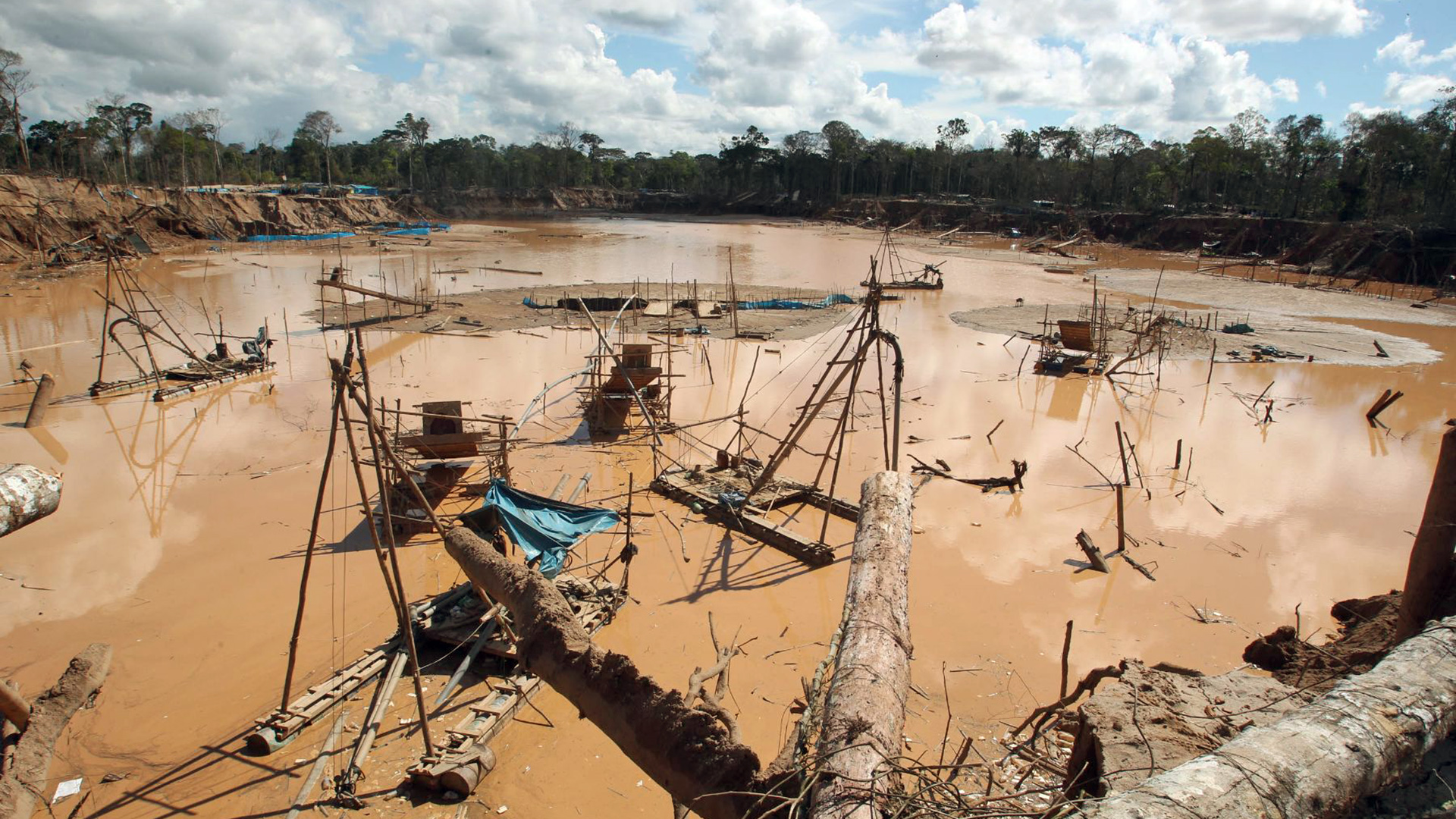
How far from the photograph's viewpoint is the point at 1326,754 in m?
3.03

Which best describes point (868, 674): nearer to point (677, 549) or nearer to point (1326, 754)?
point (1326, 754)

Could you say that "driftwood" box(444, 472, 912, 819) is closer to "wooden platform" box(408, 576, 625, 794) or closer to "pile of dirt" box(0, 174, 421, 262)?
"wooden platform" box(408, 576, 625, 794)

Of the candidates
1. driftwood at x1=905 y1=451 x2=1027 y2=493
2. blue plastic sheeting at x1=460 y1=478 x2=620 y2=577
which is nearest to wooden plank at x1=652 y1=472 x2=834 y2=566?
blue plastic sheeting at x1=460 y1=478 x2=620 y2=577

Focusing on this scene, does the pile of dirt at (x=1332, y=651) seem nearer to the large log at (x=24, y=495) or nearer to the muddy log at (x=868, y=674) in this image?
the muddy log at (x=868, y=674)

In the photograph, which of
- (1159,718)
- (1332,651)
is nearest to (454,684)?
(1159,718)

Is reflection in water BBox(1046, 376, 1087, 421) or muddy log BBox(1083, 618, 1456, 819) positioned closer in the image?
muddy log BBox(1083, 618, 1456, 819)

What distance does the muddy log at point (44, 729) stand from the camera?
15.0 ft

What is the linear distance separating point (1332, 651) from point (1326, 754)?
11.2ft

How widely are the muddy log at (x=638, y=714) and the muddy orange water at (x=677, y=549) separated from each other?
6.97 ft

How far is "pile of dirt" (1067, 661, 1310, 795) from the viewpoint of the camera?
4035 millimetres

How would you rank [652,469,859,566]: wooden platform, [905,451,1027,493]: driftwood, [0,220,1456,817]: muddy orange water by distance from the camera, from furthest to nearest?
[905,451,1027,493]: driftwood, [652,469,859,566]: wooden platform, [0,220,1456,817]: muddy orange water

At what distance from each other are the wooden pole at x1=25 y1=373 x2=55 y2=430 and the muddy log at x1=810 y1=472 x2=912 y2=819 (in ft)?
47.4

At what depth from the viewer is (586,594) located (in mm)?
7562

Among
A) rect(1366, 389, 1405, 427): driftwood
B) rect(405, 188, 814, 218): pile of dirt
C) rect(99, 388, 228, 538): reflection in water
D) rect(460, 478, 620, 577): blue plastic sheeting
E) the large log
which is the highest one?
rect(405, 188, 814, 218): pile of dirt
